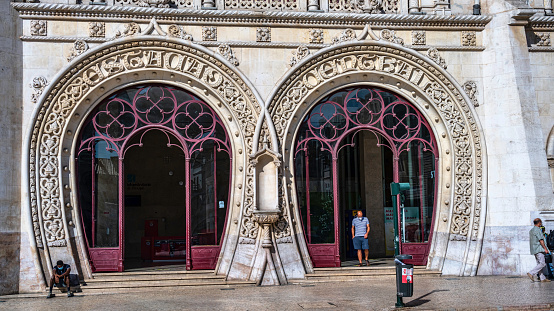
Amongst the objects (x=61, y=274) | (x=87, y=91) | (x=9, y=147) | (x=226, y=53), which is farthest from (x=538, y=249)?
(x=9, y=147)

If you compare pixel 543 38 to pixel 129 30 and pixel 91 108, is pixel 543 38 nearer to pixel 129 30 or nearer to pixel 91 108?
pixel 129 30

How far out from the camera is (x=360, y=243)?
53.6ft

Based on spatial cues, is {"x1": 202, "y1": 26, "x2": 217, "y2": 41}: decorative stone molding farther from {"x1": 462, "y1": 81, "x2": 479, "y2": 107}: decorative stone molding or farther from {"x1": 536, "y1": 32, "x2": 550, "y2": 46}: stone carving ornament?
{"x1": 536, "y1": 32, "x2": 550, "y2": 46}: stone carving ornament

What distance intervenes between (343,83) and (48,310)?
8.58 meters

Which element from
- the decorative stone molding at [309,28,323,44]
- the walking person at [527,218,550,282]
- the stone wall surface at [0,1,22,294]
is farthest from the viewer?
the decorative stone molding at [309,28,323,44]

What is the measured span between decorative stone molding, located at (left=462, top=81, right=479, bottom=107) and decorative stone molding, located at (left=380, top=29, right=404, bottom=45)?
1.92 metres

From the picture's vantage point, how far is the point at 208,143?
15.5 meters

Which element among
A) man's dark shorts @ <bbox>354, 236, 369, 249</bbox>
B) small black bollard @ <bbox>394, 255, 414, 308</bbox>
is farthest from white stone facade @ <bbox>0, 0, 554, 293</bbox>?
small black bollard @ <bbox>394, 255, 414, 308</bbox>

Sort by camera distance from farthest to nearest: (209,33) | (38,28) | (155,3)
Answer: (209,33) < (155,3) < (38,28)

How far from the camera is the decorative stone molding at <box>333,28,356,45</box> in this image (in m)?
15.8

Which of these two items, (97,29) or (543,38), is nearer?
(97,29)

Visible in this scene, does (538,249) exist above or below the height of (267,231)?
below

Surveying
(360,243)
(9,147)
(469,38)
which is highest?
(469,38)

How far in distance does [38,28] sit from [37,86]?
1322 millimetres
